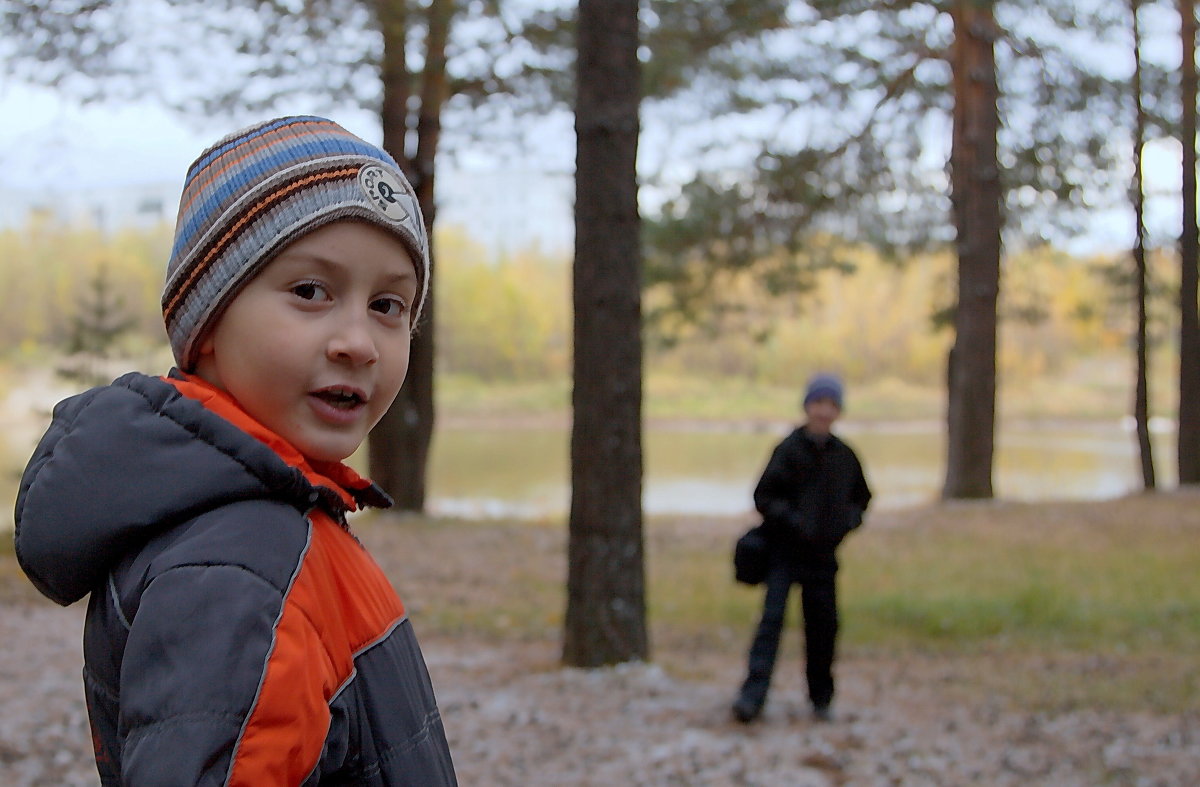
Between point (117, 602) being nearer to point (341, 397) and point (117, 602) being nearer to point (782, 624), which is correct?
point (341, 397)

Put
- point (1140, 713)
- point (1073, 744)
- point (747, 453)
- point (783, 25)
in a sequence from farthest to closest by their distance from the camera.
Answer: point (747, 453) → point (783, 25) → point (1140, 713) → point (1073, 744)

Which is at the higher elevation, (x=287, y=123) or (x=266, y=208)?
(x=287, y=123)

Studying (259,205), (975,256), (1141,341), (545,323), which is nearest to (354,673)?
(259,205)

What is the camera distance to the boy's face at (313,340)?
1391 mm

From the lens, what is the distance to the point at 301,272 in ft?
4.61

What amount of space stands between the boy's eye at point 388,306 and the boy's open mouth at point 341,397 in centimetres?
11

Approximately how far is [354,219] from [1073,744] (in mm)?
4824

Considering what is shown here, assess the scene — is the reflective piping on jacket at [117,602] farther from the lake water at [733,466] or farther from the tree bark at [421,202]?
the lake water at [733,466]

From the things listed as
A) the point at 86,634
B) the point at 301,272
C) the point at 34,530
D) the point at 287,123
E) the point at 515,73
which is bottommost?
the point at 86,634

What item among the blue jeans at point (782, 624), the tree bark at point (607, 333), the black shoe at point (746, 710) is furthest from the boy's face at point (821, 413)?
the black shoe at point (746, 710)

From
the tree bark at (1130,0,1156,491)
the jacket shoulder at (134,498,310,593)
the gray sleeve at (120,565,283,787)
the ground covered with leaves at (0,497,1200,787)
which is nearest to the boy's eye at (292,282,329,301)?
the jacket shoulder at (134,498,310,593)

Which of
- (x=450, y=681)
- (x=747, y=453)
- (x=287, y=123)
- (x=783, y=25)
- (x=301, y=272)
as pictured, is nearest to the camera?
(x=301, y=272)

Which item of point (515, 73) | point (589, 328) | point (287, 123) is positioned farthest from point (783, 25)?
point (287, 123)

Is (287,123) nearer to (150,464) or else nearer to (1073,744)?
(150,464)
